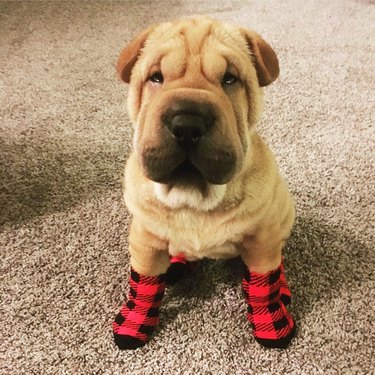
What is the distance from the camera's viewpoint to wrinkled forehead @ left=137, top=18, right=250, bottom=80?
767 mm

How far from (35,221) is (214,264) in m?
0.49

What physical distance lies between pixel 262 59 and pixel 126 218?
2.01ft

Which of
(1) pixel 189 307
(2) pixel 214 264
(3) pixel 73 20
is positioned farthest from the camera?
(3) pixel 73 20

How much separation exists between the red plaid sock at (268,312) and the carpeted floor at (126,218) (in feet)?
0.09

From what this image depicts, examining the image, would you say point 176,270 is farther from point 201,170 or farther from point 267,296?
point 201,170

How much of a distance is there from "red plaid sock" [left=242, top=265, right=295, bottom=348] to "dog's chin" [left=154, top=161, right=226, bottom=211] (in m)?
0.21

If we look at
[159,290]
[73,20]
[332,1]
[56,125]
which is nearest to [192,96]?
[159,290]

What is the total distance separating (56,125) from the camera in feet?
5.31

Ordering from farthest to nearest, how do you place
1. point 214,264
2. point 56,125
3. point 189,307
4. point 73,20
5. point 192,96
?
point 73,20 < point 56,125 < point 214,264 < point 189,307 < point 192,96

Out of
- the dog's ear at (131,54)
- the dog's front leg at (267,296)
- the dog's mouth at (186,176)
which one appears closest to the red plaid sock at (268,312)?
the dog's front leg at (267,296)

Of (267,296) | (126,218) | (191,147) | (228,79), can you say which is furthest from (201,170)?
(126,218)

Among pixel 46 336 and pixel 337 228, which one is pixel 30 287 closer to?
pixel 46 336

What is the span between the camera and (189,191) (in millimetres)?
830

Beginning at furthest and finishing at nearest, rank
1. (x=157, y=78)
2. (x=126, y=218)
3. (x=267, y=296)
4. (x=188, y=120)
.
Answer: (x=126, y=218) < (x=267, y=296) < (x=157, y=78) < (x=188, y=120)
